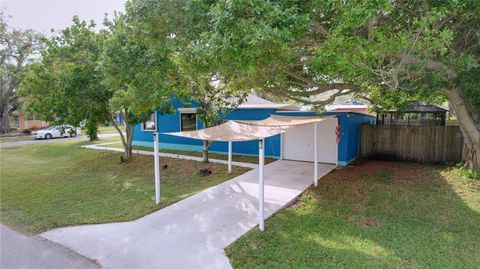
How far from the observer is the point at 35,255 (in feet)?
17.2

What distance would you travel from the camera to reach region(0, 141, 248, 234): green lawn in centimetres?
718

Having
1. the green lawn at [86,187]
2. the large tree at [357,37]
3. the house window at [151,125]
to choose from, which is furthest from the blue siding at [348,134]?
the house window at [151,125]

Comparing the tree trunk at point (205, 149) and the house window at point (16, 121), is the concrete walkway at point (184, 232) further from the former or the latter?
the house window at point (16, 121)

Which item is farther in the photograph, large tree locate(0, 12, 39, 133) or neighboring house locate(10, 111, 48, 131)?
neighboring house locate(10, 111, 48, 131)

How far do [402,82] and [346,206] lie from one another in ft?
12.5

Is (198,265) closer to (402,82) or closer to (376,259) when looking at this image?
(376,259)

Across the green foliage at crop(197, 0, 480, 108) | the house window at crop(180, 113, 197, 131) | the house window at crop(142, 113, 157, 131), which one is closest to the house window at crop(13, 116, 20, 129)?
the house window at crop(142, 113, 157, 131)

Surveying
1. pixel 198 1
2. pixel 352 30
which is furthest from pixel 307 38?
pixel 198 1

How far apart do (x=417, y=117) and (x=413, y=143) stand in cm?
301

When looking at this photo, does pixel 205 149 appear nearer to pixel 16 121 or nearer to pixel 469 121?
pixel 469 121

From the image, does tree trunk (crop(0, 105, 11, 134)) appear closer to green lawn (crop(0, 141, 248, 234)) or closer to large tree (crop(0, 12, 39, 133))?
large tree (crop(0, 12, 39, 133))

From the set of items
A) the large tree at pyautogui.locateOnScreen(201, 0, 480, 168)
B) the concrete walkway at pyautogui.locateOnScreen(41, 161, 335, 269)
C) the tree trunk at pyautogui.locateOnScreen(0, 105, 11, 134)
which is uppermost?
the large tree at pyautogui.locateOnScreen(201, 0, 480, 168)

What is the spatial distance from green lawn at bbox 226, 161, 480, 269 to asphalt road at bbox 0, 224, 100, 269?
273 cm

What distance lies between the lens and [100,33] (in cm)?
1187
